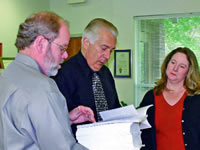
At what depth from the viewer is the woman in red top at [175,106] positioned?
1942 mm

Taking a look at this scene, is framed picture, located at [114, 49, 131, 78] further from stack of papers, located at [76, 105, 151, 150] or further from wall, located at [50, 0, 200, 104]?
stack of papers, located at [76, 105, 151, 150]

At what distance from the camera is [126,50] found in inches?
184

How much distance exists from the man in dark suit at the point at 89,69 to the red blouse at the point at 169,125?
453 mm

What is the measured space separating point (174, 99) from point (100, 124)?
42.2 inches

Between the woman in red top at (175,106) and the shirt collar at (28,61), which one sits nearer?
the shirt collar at (28,61)

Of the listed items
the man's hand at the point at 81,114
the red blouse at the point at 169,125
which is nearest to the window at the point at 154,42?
the red blouse at the point at 169,125

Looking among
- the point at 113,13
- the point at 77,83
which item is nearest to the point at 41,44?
the point at 77,83

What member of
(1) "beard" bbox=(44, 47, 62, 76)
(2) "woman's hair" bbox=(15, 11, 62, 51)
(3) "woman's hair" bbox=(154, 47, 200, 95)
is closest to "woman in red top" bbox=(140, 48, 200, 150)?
(3) "woman's hair" bbox=(154, 47, 200, 95)

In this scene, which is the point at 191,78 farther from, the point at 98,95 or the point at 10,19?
the point at 10,19

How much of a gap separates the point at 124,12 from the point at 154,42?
727mm

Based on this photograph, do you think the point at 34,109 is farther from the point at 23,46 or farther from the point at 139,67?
the point at 139,67

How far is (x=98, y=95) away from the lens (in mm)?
1744

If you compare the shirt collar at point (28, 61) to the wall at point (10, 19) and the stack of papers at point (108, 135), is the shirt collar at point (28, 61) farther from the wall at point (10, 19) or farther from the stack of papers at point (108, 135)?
the wall at point (10, 19)

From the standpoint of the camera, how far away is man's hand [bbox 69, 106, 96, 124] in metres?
1.39
